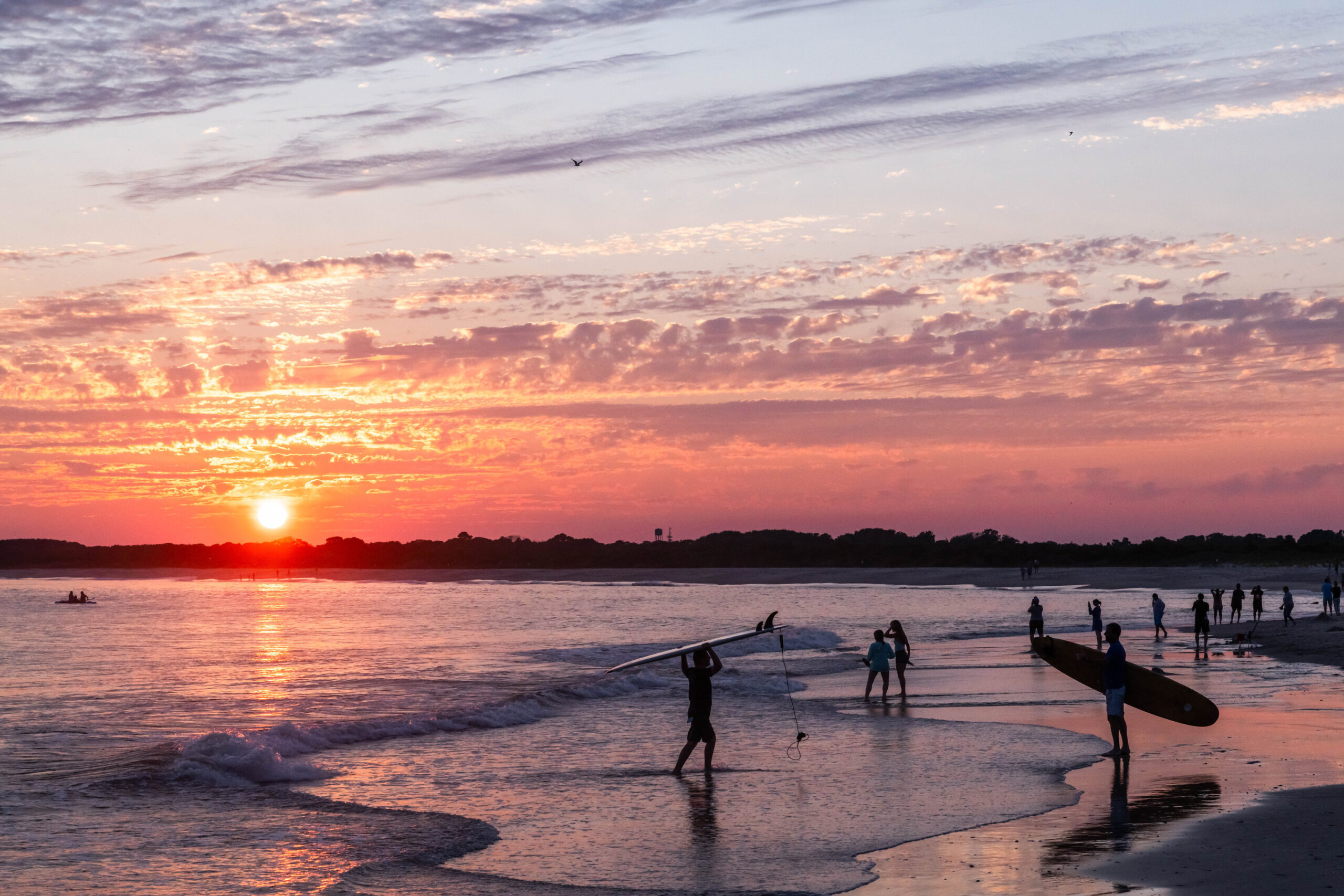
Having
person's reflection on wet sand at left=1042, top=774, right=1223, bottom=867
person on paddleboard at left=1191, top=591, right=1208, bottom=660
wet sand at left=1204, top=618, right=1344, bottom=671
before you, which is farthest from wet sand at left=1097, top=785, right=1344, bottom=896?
person on paddleboard at left=1191, top=591, right=1208, bottom=660

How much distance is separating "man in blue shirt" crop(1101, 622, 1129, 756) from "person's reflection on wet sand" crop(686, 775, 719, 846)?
17.9 feet

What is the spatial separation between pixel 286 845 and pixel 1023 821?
7.91 meters

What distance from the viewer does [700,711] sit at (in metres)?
16.3

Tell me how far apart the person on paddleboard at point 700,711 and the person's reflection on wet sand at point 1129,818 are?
5.27m

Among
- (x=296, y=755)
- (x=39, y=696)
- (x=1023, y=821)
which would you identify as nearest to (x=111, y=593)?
(x=39, y=696)

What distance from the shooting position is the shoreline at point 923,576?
88188 millimetres

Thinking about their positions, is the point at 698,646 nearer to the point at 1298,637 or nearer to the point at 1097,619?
the point at 1097,619

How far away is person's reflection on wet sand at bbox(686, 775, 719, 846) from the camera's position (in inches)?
481

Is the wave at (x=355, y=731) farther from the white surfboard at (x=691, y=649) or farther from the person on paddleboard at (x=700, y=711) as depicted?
the person on paddleboard at (x=700, y=711)

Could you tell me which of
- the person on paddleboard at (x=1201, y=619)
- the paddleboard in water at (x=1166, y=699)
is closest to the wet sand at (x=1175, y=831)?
the paddleboard in water at (x=1166, y=699)

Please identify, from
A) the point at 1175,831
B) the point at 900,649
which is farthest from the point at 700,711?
the point at 900,649

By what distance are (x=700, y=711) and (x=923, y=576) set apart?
4415 inches

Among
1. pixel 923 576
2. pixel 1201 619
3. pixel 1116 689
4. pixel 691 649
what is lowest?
pixel 923 576

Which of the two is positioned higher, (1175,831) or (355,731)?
(1175,831)
